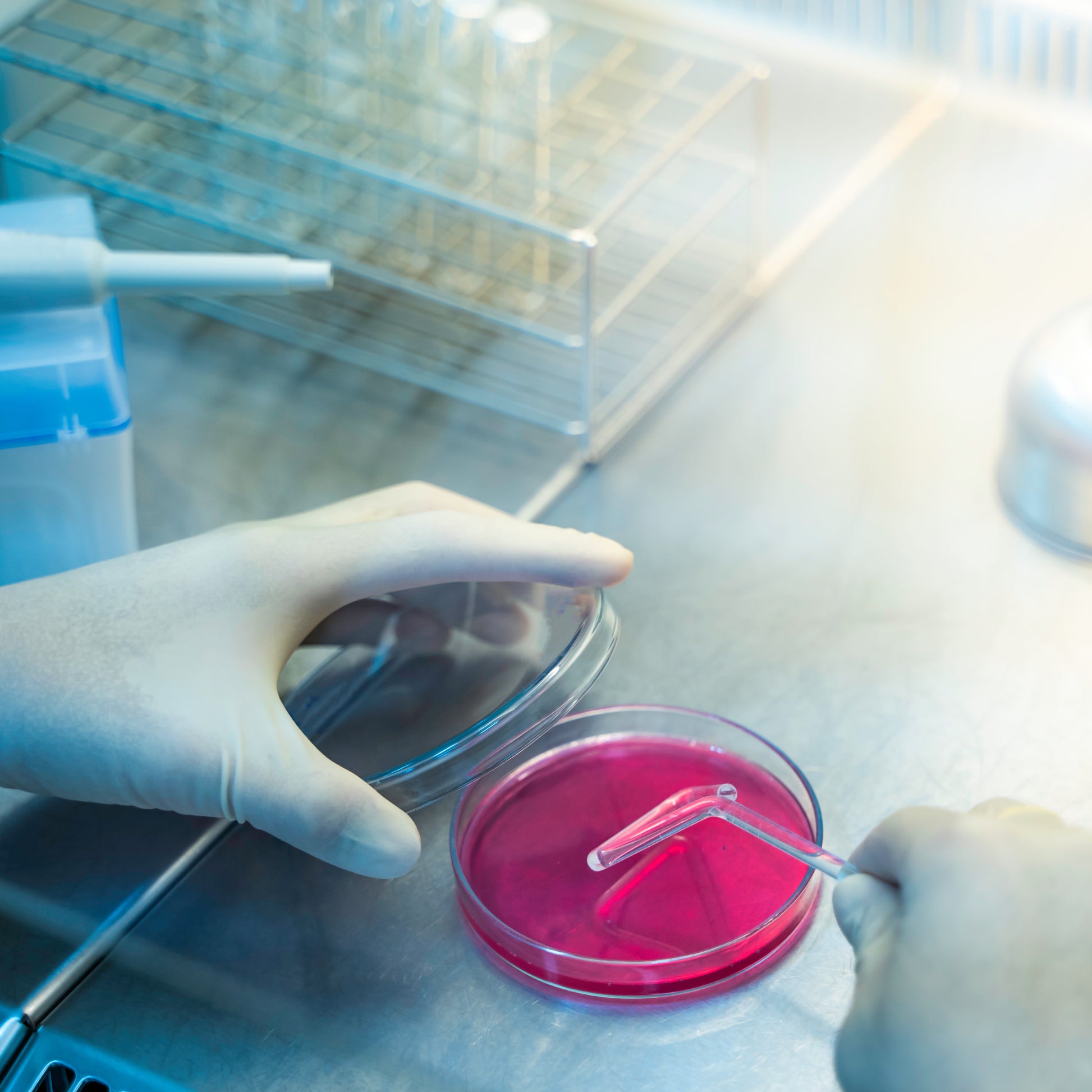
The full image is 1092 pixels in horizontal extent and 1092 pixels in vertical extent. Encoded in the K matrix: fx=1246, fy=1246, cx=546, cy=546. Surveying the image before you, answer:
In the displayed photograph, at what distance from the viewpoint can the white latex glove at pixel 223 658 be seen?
28.1 inches

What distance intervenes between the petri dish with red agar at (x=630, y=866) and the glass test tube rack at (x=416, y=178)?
376 millimetres

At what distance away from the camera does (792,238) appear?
4.35 ft

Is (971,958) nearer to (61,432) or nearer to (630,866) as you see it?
(630,866)

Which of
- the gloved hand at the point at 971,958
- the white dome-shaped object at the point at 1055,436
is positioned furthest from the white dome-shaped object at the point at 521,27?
the gloved hand at the point at 971,958

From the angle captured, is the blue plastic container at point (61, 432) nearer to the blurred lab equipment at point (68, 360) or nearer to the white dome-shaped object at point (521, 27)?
the blurred lab equipment at point (68, 360)

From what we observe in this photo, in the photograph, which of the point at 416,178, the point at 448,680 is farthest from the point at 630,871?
the point at 416,178

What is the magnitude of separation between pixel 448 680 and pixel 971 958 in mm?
403

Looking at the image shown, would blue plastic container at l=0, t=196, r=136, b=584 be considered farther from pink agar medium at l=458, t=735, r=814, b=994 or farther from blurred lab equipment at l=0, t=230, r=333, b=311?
pink agar medium at l=458, t=735, r=814, b=994

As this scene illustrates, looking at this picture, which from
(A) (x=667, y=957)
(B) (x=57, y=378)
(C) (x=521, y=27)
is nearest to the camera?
(A) (x=667, y=957)

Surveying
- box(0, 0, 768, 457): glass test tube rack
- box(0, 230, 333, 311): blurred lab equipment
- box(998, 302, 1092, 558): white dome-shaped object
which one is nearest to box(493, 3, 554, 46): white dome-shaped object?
box(0, 0, 768, 457): glass test tube rack

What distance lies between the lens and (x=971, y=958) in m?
0.58

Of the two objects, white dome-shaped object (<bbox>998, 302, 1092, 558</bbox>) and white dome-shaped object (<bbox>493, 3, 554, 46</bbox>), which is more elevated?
white dome-shaped object (<bbox>493, 3, 554, 46</bbox>)

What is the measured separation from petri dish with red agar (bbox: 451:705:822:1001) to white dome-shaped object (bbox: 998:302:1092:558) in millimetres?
342

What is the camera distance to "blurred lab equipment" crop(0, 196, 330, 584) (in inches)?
33.3
